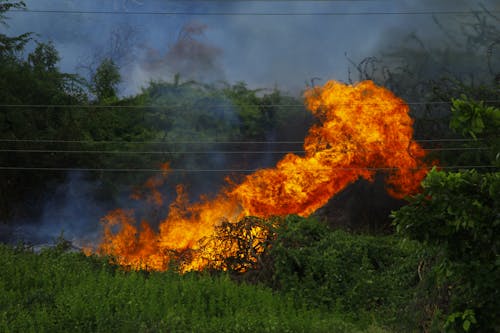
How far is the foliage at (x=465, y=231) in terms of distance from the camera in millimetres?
6422

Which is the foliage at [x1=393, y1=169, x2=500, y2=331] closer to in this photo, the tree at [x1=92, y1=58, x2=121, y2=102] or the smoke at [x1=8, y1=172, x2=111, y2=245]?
the smoke at [x1=8, y1=172, x2=111, y2=245]

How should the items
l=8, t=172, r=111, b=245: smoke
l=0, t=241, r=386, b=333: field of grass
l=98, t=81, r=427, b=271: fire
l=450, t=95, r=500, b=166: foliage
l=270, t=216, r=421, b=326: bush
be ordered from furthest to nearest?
l=8, t=172, r=111, b=245: smoke
l=98, t=81, r=427, b=271: fire
l=270, t=216, r=421, b=326: bush
l=0, t=241, r=386, b=333: field of grass
l=450, t=95, r=500, b=166: foliage

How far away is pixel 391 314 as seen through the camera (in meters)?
14.1

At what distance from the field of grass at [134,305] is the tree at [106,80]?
1759 cm

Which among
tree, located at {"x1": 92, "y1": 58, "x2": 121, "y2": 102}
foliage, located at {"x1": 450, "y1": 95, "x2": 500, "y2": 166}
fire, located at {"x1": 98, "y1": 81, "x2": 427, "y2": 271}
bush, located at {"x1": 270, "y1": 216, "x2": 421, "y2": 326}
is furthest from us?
tree, located at {"x1": 92, "y1": 58, "x2": 121, "y2": 102}

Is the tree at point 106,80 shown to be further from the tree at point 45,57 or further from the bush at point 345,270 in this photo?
the bush at point 345,270

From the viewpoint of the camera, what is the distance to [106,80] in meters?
33.2

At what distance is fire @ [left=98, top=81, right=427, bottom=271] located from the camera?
75.6 feet

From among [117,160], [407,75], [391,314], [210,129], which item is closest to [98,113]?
[117,160]

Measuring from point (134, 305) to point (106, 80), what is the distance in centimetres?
2325

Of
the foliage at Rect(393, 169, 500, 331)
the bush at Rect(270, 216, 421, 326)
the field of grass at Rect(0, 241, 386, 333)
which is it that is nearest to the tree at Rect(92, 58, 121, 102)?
the field of grass at Rect(0, 241, 386, 333)

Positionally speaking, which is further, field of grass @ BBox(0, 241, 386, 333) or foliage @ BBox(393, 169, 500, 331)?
field of grass @ BBox(0, 241, 386, 333)

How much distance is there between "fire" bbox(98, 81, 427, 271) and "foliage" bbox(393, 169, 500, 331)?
15.9 metres

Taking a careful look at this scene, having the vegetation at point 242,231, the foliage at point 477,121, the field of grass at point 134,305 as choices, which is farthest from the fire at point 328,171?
the foliage at point 477,121
